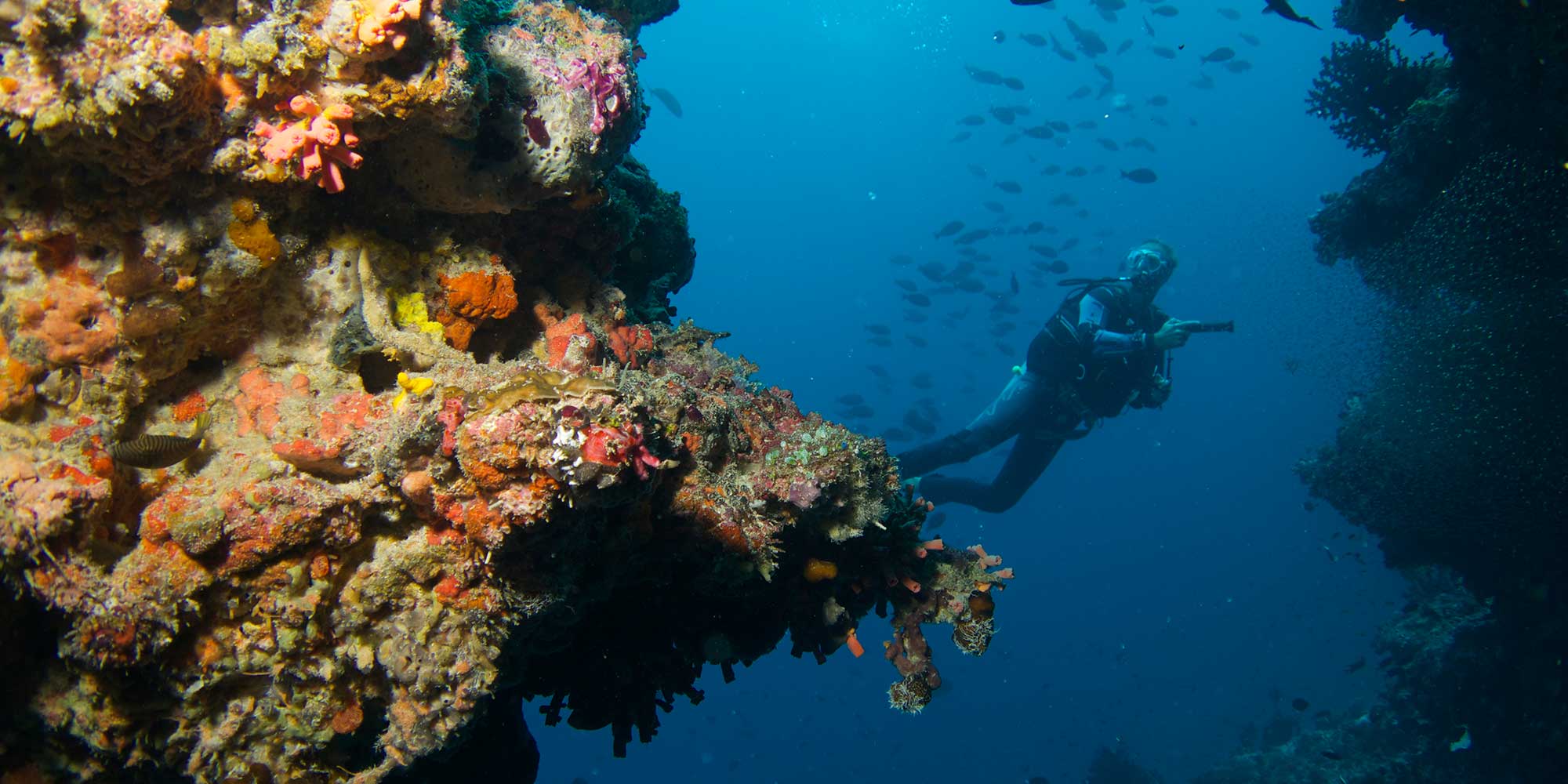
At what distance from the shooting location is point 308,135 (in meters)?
2.27

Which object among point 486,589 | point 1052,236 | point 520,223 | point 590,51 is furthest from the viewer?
point 1052,236

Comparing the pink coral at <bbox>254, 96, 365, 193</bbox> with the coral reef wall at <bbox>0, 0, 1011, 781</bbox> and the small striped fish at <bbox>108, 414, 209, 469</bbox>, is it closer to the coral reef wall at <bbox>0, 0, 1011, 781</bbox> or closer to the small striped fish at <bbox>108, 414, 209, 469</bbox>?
the coral reef wall at <bbox>0, 0, 1011, 781</bbox>

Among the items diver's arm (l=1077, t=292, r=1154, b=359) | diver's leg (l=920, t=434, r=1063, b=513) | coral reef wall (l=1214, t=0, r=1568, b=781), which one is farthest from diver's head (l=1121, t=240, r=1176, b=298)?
diver's leg (l=920, t=434, r=1063, b=513)

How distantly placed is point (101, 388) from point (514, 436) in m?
1.58

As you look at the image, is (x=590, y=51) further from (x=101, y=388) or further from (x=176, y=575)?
(x=176, y=575)

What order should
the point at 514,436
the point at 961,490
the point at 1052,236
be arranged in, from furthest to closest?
the point at 1052,236
the point at 961,490
the point at 514,436

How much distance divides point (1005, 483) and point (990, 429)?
3.80ft

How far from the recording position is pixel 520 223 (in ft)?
11.6

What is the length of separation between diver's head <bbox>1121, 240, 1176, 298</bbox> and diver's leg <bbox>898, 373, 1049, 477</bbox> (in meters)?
2.41

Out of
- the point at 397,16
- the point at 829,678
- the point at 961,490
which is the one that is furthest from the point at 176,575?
the point at 829,678

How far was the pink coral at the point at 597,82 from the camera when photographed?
122 inches

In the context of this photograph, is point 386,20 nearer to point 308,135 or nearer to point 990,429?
point 308,135

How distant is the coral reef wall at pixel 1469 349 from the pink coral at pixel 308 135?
33.0 feet

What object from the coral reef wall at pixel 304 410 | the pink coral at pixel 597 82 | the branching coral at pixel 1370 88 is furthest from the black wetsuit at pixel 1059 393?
the pink coral at pixel 597 82
